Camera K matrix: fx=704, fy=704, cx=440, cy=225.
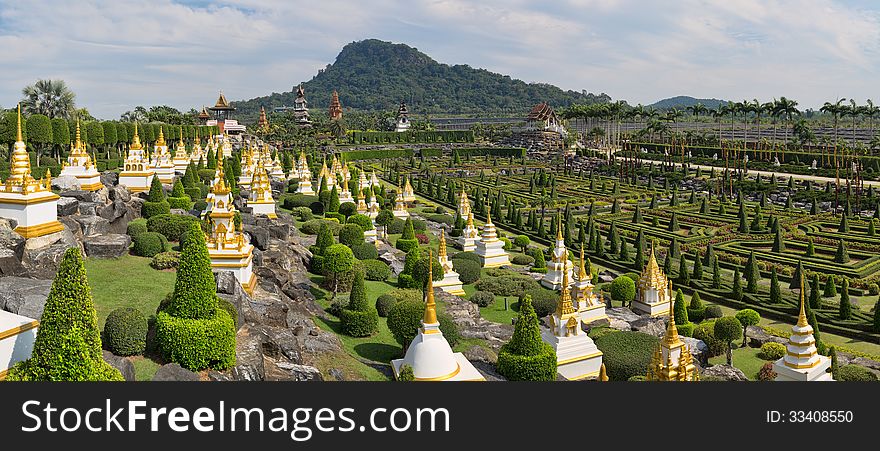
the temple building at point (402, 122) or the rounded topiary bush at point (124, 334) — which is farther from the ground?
the temple building at point (402, 122)

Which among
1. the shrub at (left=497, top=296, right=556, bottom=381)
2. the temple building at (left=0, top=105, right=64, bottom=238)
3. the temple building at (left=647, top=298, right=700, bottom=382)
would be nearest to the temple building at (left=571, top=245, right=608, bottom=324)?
the temple building at (left=647, top=298, right=700, bottom=382)

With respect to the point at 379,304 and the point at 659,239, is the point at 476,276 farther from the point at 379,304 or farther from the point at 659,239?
the point at 659,239

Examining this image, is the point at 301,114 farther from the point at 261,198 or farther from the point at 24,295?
the point at 24,295

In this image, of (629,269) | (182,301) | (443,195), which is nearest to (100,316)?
(182,301)

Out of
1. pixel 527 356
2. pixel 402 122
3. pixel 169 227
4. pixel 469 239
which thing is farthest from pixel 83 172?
pixel 402 122

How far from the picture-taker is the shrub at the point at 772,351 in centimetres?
3023

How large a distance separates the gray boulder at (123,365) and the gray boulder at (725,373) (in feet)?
63.9

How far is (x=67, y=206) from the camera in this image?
30328 mm

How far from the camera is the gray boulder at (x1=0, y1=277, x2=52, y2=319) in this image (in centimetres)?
1820

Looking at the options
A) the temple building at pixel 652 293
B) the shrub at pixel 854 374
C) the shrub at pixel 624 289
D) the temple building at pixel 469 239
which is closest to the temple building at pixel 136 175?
the temple building at pixel 469 239

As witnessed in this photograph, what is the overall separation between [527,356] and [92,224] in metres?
19.5

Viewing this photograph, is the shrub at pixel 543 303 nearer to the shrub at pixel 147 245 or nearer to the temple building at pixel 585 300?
the temple building at pixel 585 300

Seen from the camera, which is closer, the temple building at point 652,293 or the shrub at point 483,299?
the shrub at point 483,299

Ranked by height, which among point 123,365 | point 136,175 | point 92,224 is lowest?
point 123,365
